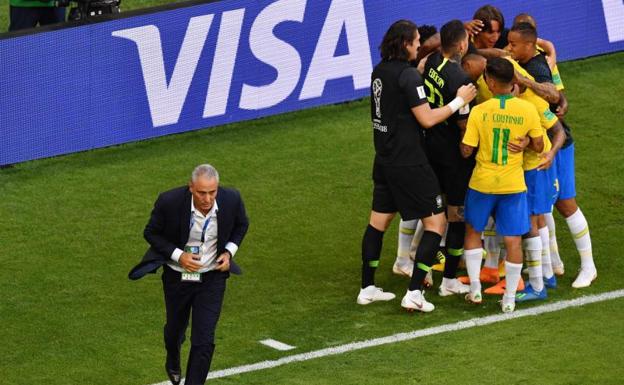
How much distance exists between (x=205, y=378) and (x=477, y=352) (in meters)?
2.05

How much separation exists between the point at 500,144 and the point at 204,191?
254 centimetres

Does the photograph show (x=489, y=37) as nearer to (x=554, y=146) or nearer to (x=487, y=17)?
(x=487, y=17)

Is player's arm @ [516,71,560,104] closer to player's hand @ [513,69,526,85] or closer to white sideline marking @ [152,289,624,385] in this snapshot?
player's hand @ [513,69,526,85]

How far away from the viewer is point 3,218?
13688 mm

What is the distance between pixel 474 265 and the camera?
11234 mm

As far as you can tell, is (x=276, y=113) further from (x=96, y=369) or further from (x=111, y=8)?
(x=96, y=369)

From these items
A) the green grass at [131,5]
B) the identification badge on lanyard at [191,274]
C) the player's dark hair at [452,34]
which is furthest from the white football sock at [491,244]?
the green grass at [131,5]

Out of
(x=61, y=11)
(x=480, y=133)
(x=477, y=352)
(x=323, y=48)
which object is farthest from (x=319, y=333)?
(x=61, y=11)

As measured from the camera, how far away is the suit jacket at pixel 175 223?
966 centimetres

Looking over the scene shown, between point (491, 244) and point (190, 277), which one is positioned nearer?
point (190, 277)

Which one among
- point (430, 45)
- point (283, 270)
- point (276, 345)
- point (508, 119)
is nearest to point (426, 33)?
point (430, 45)

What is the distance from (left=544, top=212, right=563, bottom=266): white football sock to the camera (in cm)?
1182

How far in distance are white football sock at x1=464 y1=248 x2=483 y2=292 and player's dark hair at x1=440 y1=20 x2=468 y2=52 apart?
1.59m

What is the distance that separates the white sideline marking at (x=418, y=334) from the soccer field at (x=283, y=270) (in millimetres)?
86
